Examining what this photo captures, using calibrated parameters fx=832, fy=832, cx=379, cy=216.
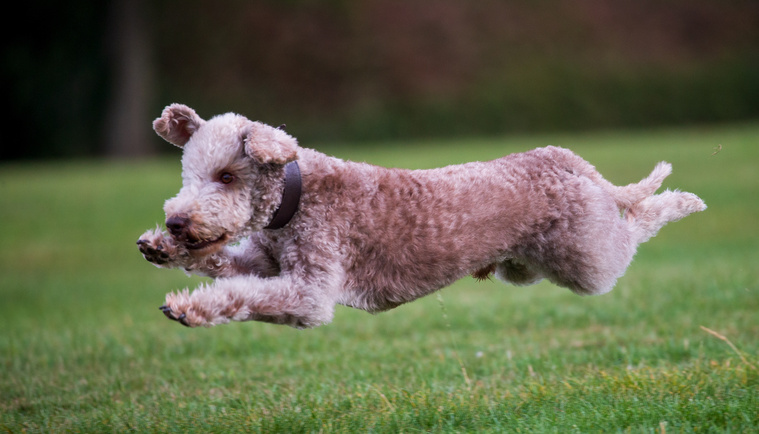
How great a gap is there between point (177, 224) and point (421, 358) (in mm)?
3276

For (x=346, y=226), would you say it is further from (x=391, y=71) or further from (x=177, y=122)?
(x=391, y=71)

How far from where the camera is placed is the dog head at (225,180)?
4074 millimetres

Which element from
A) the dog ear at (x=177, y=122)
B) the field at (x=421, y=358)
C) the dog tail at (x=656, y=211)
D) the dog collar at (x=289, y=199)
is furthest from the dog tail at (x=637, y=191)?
the dog ear at (x=177, y=122)

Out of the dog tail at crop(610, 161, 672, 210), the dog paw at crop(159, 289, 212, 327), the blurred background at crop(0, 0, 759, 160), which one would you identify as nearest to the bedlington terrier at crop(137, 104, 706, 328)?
the dog paw at crop(159, 289, 212, 327)

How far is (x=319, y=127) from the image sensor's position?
Answer: 3312cm

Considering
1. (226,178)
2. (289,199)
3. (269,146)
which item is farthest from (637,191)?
(226,178)

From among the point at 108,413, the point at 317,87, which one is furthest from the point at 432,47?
the point at 108,413

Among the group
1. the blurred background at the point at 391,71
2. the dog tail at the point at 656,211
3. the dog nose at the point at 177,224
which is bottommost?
the dog nose at the point at 177,224

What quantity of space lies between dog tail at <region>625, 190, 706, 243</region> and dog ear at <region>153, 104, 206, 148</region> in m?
2.72

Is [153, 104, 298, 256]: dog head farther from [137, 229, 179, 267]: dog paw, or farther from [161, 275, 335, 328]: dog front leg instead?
[161, 275, 335, 328]: dog front leg

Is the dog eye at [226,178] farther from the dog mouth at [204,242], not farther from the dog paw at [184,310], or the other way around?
the dog paw at [184,310]

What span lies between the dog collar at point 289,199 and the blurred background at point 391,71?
88.2ft

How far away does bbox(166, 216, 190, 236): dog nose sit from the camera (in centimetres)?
400

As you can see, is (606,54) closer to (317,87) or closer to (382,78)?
(382,78)
